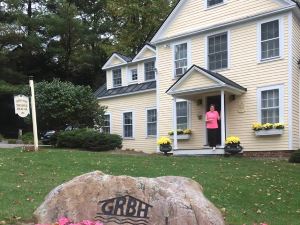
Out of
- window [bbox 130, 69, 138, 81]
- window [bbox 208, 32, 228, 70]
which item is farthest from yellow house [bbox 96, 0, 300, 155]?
window [bbox 130, 69, 138, 81]

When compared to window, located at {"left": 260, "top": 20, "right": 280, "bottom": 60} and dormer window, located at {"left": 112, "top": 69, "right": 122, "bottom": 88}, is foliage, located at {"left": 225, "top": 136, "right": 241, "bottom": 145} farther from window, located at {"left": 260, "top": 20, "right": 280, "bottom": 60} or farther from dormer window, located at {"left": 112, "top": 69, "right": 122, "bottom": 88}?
dormer window, located at {"left": 112, "top": 69, "right": 122, "bottom": 88}

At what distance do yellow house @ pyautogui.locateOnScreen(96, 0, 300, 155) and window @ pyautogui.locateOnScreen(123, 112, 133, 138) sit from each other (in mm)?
1144

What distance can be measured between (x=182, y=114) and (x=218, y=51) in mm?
3323

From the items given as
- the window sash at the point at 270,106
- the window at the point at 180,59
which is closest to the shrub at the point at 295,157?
the window sash at the point at 270,106

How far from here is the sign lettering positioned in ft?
18.6

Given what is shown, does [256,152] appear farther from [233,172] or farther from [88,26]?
[88,26]

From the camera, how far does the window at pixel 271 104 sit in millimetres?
18172

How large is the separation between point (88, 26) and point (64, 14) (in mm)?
3664

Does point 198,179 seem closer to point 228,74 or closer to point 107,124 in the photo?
point 228,74

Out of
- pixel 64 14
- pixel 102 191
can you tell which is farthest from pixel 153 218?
pixel 64 14

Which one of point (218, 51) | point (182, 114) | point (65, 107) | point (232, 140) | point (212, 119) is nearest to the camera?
point (232, 140)

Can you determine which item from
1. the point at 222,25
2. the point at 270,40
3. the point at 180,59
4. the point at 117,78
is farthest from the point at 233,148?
the point at 117,78

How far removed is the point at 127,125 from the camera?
2528 cm

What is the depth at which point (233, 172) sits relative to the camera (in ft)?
42.0
